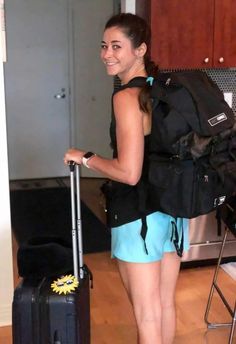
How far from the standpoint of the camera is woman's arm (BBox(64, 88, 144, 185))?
1.67 meters

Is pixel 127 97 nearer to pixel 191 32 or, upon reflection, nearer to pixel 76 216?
pixel 76 216

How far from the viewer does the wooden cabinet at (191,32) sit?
10.3 ft

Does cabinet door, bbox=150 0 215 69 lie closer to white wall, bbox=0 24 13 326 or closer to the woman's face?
white wall, bbox=0 24 13 326

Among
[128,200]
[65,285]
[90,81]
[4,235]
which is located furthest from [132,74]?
[90,81]

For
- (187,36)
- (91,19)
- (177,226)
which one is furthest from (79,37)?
(177,226)

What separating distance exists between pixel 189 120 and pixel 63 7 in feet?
15.1

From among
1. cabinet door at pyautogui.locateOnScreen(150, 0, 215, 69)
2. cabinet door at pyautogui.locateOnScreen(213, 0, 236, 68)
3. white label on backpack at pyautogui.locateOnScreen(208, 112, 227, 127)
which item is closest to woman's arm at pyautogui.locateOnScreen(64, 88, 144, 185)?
white label on backpack at pyautogui.locateOnScreen(208, 112, 227, 127)

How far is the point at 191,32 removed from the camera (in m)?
3.21

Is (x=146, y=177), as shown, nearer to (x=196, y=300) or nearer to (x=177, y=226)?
(x=177, y=226)

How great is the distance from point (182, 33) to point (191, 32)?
6 cm

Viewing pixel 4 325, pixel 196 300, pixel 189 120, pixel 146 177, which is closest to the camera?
pixel 189 120

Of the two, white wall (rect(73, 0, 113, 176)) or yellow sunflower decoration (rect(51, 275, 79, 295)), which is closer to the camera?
yellow sunflower decoration (rect(51, 275, 79, 295))

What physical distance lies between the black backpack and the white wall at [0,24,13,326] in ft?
3.60

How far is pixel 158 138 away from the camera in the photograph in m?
1.68
